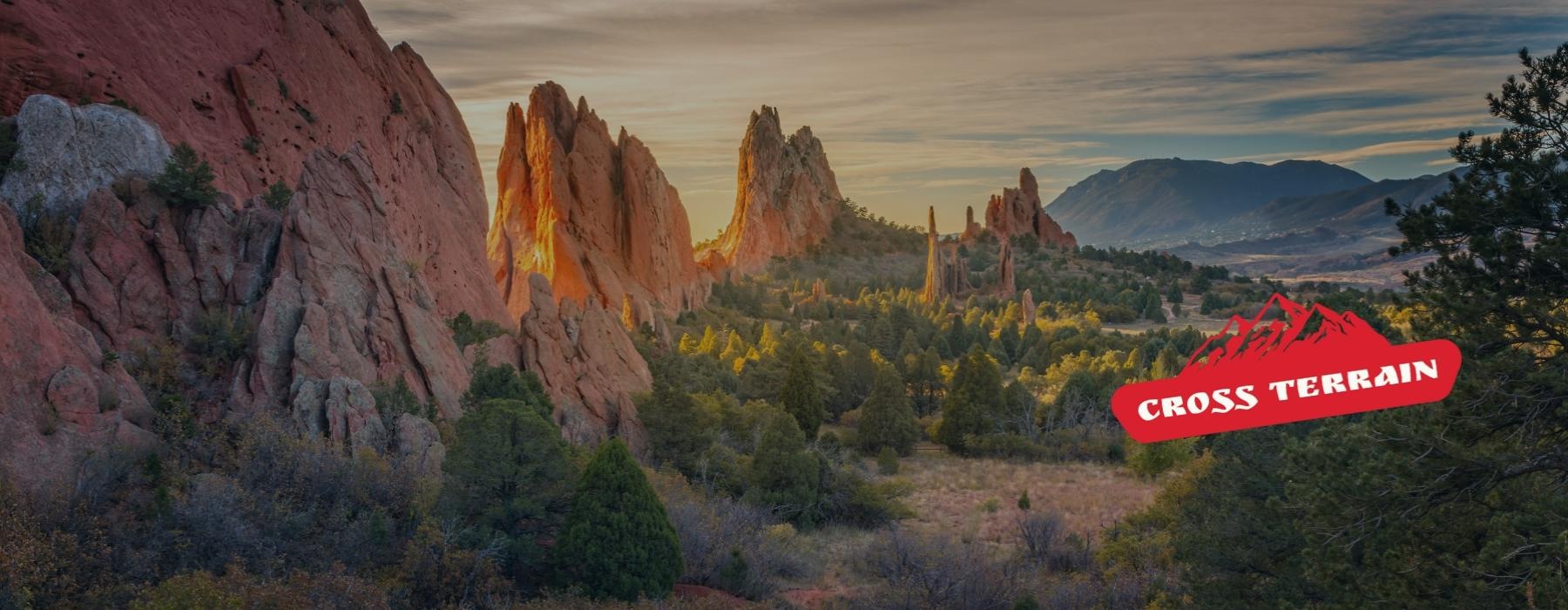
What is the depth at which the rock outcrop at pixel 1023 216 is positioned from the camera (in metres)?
150

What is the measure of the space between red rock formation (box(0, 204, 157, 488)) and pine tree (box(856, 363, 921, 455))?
30.5 meters

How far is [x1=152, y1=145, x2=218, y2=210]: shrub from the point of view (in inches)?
949

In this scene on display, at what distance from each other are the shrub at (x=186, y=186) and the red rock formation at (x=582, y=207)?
141 feet

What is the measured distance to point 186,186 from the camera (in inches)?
952

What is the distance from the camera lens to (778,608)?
21500mm

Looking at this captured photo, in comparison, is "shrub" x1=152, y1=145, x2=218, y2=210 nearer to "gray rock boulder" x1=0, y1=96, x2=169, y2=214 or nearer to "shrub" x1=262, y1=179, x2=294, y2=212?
"gray rock boulder" x1=0, y1=96, x2=169, y2=214

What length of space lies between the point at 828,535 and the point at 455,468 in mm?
13994

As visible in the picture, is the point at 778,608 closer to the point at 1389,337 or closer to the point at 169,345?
the point at 1389,337

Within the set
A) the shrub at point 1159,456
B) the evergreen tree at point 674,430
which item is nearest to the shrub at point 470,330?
the evergreen tree at point 674,430

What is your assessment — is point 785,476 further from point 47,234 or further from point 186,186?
point 47,234

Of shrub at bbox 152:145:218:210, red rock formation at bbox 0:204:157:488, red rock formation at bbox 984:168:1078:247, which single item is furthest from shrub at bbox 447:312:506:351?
red rock formation at bbox 984:168:1078:247

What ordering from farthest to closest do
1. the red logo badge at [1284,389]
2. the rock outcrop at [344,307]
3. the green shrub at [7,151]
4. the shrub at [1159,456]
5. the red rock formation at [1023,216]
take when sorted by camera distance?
1. the red rock formation at [1023,216]
2. the shrub at [1159,456]
3. the green shrub at [7,151]
4. the rock outcrop at [344,307]
5. the red logo badge at [1284,389]

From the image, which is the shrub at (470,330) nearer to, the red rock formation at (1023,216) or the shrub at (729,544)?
the shrub at (729,544)

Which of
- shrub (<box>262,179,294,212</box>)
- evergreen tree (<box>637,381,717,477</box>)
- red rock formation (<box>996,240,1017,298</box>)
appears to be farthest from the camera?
red rock formation (<box>996,240,1017,298</box>)
